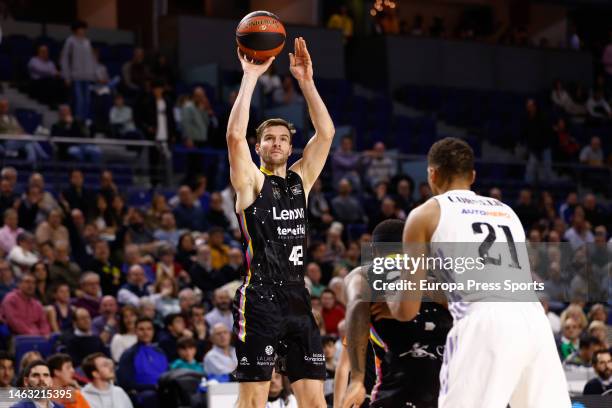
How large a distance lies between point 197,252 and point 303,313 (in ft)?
24.3

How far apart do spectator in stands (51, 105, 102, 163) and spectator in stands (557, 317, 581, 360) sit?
710cm

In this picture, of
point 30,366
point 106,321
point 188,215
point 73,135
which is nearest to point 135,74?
point 73,135

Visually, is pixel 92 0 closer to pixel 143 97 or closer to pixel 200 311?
pixel 143 97

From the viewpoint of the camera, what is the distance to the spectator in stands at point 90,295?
1235cm

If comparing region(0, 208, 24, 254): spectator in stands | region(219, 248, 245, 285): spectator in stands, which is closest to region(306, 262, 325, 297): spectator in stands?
region(219, 248, 245, 285): spectator in stands

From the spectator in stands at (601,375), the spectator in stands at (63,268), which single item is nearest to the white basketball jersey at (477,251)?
the spectator in stands at (601,375)

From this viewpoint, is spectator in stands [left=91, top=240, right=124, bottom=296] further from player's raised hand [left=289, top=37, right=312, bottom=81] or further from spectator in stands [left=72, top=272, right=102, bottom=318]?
player's raised hand [left=289, top=37, right=312, bottom=81]

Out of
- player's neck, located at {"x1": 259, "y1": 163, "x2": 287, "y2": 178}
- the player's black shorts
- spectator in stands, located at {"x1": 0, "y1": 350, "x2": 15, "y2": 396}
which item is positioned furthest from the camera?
spectator in stands, located at {"x1": 0, "y1": 350, "x2": 15, "y2": 396}

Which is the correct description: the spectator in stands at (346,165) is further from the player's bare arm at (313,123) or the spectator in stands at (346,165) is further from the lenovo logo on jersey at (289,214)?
the lenovo logo on jersey at (289,214)

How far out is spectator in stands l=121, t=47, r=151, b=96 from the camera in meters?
18.0

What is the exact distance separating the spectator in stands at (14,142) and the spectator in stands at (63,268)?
285 centimetres

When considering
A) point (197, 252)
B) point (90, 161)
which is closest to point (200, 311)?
point (197, 252)

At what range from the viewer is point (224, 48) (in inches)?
821

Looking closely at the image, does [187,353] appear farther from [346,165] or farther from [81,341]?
[346,165]
